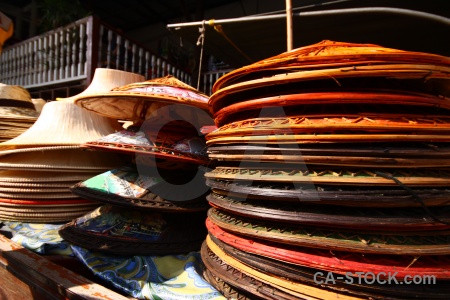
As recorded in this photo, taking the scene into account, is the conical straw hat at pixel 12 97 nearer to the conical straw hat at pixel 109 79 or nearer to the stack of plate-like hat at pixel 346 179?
the conical straw hat at pixel 109 79

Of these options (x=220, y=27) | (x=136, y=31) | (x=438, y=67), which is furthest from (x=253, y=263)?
(x=136, y=31)

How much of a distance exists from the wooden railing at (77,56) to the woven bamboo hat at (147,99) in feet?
8.70

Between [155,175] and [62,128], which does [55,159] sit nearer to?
[62,128]

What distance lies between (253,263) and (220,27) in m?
1.30

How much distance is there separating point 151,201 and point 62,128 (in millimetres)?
753

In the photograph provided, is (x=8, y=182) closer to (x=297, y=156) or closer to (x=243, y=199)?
(x=243, y=199)

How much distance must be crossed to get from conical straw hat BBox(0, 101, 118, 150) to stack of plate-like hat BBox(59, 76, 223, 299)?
10.6 inches

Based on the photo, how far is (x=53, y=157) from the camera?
4.70ft

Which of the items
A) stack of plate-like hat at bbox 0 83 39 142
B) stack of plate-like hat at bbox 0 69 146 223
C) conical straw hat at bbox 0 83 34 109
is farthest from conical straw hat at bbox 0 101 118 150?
conical straw hat at bbox 0 83 34 109

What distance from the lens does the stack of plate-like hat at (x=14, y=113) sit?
1803 millimetres

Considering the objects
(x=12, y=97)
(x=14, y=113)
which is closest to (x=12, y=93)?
(x=12, y=97)

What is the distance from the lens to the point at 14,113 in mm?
1871

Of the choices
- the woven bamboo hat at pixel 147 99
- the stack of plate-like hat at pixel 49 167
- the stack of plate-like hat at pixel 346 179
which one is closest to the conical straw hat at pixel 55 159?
the stack of plate-like hat at pixel 49 167

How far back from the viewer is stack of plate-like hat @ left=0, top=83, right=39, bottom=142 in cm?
180
